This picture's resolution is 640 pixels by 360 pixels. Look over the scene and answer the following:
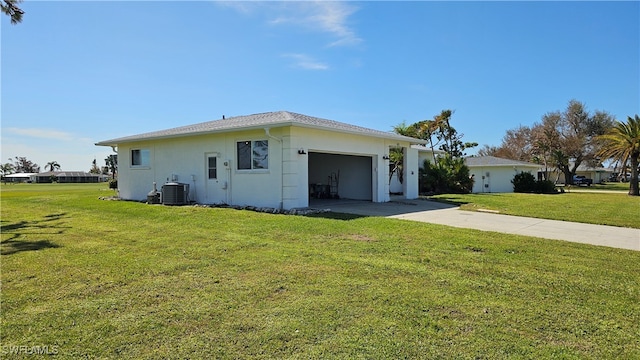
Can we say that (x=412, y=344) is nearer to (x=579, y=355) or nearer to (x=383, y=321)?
(x=383, y=321)

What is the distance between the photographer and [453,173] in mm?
21953

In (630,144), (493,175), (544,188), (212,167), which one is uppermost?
(630,144)

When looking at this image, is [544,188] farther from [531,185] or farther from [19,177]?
[19,177]

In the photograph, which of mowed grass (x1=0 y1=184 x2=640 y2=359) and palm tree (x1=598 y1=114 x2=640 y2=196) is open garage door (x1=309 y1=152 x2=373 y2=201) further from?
palm tree (x1=598 y1=114 x2=640 y2=196)

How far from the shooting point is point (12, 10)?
10602 millimetres

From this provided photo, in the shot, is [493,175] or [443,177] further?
[493,175]

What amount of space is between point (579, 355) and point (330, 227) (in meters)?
5.85

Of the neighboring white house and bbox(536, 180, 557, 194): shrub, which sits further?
the neighboring white house

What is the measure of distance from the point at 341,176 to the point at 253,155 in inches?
240

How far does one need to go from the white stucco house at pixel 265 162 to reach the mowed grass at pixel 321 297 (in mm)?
4965

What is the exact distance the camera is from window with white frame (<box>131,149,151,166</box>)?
54.7ft

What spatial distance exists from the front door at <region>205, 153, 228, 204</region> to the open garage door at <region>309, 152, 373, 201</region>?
5688 millimetres

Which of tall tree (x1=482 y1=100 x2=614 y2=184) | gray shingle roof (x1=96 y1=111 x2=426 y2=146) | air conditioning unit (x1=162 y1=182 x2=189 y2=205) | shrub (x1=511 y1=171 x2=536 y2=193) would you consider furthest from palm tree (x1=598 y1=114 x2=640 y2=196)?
air conditioning unit (x1=162 y1=182 x2=189 y2=205)

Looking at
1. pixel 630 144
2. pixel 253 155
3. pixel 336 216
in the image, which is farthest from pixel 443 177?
pixel 630 144
